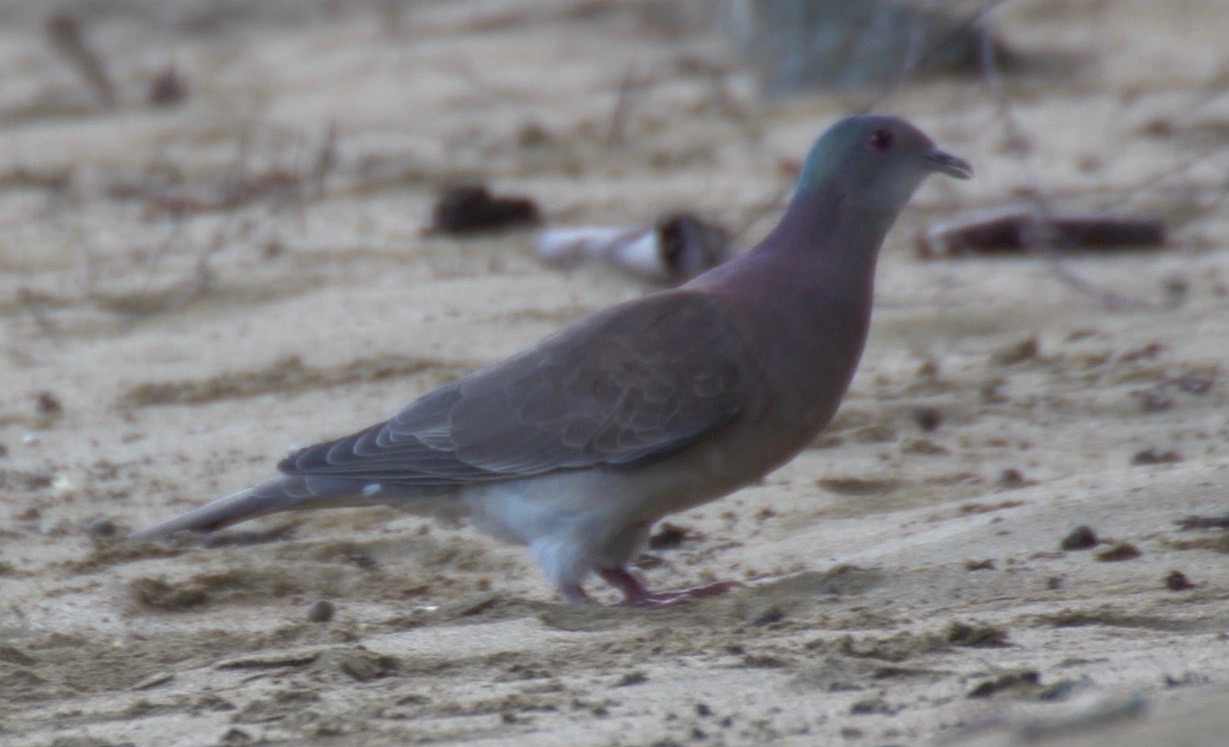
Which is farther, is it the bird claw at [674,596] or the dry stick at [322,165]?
the dry stick at [322,165]

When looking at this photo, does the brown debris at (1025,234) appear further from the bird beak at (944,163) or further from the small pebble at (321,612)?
the small pebble at (321,612)

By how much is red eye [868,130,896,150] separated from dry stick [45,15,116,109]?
617 cm

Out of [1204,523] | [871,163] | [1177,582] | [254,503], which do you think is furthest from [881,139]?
[254,503]

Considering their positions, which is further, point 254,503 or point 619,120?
point 619,120

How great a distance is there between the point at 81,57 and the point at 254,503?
6656 millimetres

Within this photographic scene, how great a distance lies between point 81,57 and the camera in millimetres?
9555

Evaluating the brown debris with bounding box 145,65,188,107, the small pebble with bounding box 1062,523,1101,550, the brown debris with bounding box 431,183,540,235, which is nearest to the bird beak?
the small pebble with bounding box 1062,523,1101,550

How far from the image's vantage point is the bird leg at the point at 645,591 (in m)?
3.21

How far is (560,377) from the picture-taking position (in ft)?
11.6

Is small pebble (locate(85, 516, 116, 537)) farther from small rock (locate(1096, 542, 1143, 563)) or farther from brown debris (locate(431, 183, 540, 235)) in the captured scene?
brown debris (locate(431, 183, 540, 235))

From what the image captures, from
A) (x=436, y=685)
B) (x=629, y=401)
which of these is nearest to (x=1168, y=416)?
(x=629, y=401)

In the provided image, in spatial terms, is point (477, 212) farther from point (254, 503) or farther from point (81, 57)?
point (81, 57)

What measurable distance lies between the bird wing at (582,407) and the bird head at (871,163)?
39 cm

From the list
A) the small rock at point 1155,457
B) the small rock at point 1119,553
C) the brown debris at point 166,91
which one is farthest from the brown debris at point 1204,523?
the brown debris at point 166,91
